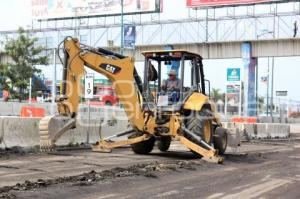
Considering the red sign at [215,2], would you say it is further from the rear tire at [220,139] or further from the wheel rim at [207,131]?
the wheel rim at [207,131]

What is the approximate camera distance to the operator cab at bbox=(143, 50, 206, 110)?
1574cm

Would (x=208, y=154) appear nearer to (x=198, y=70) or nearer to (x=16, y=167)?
(x=198, y=70)

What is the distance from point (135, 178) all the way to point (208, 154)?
4453 mm

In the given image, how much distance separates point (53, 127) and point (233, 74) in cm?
3316

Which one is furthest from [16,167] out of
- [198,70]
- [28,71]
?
[28,71]

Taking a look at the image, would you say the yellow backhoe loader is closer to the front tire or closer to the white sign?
the front tire

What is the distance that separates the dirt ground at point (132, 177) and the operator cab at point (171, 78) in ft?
5.58

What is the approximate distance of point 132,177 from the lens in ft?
36.4

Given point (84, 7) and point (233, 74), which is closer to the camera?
point (233, 74)

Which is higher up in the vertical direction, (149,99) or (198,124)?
(149,99)

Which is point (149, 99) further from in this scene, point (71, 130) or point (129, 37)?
point (129, 37)

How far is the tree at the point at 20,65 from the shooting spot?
5238 cm

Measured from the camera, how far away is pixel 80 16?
213 ft

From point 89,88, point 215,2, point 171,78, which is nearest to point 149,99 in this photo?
point 171,78
